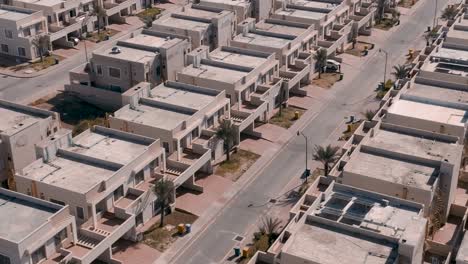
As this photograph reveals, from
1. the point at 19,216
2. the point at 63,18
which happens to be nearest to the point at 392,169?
the point at 19,216

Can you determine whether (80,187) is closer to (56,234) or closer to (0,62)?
(56,234)

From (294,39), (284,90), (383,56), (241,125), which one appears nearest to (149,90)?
(241,125)

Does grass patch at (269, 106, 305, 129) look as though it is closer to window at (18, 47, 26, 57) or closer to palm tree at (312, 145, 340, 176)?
palm tree at (312, 145, 340, 176)

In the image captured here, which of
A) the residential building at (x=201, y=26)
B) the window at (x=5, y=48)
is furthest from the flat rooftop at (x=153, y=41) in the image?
the window at (x=5, y=48)

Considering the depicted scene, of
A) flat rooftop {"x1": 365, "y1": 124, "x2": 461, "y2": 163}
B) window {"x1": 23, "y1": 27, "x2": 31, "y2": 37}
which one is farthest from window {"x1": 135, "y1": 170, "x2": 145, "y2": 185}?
window {"x1": 23, "y1": 27, "x2": 31, "y2": 37}

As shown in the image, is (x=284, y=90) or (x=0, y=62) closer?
(x=284, y=90)

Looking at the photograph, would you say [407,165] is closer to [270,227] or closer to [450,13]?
[270,227]
